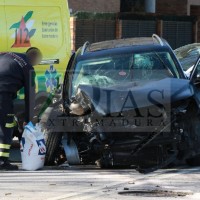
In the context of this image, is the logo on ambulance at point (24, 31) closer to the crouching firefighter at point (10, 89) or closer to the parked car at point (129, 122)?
the crouching firefighter at point (10, 89)

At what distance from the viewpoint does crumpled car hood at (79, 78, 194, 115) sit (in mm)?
7926

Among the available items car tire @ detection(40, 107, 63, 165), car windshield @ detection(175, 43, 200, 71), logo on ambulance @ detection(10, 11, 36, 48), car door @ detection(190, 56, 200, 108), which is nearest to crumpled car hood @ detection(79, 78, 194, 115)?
car door @ detection(190, 56, 200, 108)

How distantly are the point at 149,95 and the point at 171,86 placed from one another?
0.35m

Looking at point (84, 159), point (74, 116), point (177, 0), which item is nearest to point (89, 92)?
point (74, 116)

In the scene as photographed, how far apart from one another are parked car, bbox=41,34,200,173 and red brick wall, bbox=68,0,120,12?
42.6 ft

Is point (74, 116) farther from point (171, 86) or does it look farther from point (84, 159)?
point (171, 86)

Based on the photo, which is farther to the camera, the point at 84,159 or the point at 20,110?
the point at 20,110

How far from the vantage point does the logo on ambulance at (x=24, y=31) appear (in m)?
9.66

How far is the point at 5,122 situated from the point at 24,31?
187 cm

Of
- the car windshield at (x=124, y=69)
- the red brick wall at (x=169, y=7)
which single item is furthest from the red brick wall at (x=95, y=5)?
the car windshield at (x=124, y=69)

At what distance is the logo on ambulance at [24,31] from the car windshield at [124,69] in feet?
3.63

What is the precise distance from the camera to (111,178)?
7.79 meters

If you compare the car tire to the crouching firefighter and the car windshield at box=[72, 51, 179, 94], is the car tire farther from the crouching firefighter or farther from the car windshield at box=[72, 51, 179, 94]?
the car windshield at box=[72, 51, 179, 94]

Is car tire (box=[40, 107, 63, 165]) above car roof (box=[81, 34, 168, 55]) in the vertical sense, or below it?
below
